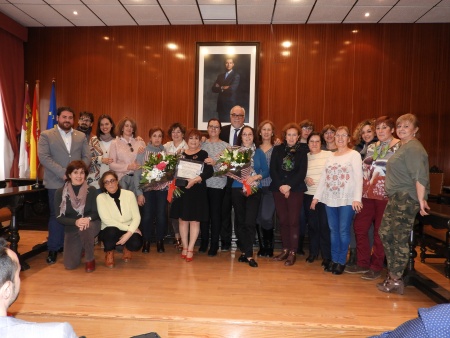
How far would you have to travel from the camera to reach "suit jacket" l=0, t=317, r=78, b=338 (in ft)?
3.19

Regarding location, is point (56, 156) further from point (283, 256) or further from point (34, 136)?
point (34, 136)

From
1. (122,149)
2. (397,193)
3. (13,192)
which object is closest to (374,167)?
(397,193)

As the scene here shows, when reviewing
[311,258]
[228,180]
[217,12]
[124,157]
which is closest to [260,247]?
[311,258]

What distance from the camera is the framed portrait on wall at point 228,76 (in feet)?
22.4

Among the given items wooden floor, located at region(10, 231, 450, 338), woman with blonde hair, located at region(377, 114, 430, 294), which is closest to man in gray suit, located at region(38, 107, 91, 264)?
wooden floor, located at region(10, 231, 450, 338)

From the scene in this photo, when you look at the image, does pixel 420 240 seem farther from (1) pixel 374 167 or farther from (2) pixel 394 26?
(2) pixel 394 26

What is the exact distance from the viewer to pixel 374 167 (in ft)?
11.7

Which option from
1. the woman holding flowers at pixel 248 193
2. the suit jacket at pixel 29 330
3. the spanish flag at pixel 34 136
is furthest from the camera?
the spanish flag at pixel 34 136

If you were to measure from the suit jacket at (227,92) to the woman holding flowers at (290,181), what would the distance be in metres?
2.98

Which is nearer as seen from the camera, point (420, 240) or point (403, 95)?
point (420, 240)

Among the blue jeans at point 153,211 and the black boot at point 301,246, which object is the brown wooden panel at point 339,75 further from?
the blue jeans at point 153,211

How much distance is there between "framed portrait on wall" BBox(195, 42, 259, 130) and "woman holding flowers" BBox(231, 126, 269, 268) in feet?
9.43

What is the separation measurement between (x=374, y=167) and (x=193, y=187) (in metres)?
1.88

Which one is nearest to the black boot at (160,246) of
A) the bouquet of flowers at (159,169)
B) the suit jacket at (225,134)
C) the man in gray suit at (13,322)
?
the bouquet of flowers at (159,169)
